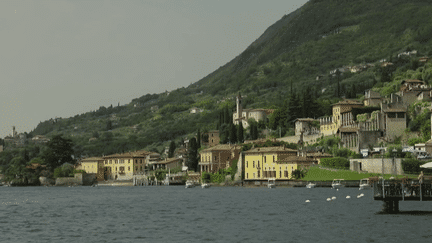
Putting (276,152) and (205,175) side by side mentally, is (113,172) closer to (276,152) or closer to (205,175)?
(205,175)

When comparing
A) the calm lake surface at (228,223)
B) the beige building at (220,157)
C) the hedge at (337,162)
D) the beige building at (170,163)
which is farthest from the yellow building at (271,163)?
the calm lake surface at (228,223)

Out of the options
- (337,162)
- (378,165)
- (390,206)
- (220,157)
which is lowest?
(390,206)

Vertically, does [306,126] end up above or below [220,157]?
above

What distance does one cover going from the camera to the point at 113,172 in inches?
6462

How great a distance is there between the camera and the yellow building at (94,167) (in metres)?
164

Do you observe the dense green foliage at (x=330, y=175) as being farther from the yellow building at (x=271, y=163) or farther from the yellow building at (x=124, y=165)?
the yellow building at (x=124, y=165)

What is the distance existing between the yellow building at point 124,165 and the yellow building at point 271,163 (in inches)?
2053

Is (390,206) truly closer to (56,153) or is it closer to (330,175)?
(330,175)

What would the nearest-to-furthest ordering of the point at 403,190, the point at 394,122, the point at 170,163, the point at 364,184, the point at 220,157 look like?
the point at 403,190
the point at 364,184
the point at 394,122
the point at 220,157
the point at 170,163

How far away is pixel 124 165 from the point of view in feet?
530

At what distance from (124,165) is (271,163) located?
61895 millimetres

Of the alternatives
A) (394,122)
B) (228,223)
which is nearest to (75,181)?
(394,122)

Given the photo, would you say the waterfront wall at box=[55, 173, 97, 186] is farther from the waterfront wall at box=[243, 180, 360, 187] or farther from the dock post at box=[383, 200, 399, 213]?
the dock post at box=[383, 200, 399, 213]

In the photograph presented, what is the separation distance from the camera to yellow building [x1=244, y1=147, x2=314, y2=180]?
348 ft
